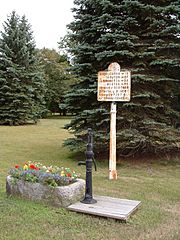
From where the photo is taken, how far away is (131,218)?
350 cm

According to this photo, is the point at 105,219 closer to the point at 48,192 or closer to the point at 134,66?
the point at 48,192

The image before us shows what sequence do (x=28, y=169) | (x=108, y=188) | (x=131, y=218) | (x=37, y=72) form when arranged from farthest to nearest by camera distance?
(x=37, y=72) → (x=108, y=188) → (x=28, y=169) → (x=131, y=218)

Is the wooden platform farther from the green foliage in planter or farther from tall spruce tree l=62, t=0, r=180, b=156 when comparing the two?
tall spruce tree l=62, t=0, r=180, b=156

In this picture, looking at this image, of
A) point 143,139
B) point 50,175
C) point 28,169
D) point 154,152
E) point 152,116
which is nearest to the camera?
point 50,175

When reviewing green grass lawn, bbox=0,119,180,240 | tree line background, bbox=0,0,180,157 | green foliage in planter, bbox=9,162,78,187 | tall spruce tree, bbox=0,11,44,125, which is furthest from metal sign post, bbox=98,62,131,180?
tall spruce tree, bbox=0,11,44,125

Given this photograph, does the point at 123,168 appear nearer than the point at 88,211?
No

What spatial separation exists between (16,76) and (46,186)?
18315 mm

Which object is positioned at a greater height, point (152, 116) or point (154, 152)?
point (152, 116)

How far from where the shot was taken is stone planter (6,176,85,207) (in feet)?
12.2

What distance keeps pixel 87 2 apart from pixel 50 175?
5509mm

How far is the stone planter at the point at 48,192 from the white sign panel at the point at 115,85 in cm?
250

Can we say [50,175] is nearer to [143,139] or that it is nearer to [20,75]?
[143,139]

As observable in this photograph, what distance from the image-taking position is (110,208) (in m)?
3.65

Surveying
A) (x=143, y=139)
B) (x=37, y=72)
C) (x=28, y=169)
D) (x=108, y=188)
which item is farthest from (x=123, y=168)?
(x=37, y=72)
